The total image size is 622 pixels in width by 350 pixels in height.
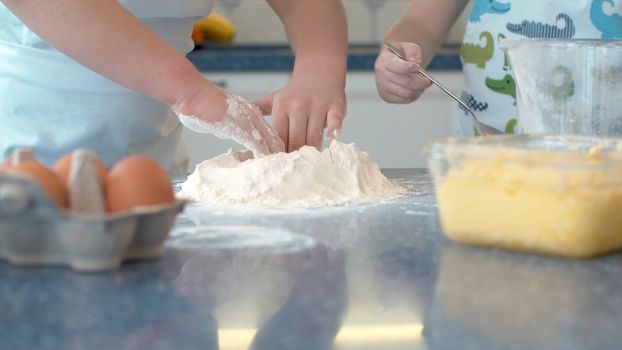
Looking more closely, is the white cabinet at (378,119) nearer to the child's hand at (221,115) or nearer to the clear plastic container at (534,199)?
the child's hand at (221,115)

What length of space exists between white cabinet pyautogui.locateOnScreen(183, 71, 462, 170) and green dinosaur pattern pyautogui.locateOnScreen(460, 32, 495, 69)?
809 millimetres

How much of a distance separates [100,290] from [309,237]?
0.22 meters

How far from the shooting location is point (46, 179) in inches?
25.2

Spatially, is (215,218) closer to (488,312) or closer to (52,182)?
(52,182)

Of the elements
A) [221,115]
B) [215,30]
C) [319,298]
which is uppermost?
[215,30]

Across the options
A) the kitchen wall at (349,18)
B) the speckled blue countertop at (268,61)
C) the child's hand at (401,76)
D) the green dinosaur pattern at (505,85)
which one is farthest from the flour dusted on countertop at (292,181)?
the kitchen wall at (349,18)

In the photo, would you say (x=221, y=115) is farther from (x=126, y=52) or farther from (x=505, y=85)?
(x=505, y=85)

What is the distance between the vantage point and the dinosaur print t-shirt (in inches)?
51.3

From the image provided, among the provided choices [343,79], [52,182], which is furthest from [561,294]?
[343,79]

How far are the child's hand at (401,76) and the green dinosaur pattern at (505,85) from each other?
0.47 ft

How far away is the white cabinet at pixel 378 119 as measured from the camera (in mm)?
2258

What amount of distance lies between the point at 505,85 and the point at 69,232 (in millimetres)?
905

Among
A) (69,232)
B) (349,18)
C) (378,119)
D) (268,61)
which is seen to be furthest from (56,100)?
(349,18)

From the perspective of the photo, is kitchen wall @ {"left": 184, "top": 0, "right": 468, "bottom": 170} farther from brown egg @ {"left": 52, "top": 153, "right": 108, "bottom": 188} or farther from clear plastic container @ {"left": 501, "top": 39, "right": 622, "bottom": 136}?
brown egg @ {"left": 52, "top": 153, "right": 108, "bottom": 188}
